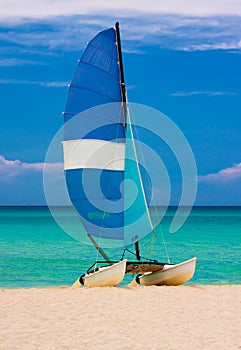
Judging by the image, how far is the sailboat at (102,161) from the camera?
18234 millimetres

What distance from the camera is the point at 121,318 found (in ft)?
42.9

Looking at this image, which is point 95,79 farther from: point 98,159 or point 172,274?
point 172,274

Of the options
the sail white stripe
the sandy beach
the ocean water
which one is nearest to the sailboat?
the sail white stripe

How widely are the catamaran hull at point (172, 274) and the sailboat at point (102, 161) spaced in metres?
0.03

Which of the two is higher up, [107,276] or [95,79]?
[95,79]

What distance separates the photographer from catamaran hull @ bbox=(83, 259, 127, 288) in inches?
687

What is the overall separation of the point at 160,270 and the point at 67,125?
475cm

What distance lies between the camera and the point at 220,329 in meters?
12.1

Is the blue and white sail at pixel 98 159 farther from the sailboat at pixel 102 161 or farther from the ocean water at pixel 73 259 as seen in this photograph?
the ocean water at pixel 73 259

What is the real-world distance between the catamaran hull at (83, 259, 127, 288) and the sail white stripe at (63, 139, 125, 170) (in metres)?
2.80

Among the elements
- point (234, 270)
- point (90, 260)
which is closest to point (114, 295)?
point (234, 270)

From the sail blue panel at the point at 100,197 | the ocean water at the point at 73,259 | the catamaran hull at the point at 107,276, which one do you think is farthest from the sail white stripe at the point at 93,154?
the ocean water at the point at 73,259

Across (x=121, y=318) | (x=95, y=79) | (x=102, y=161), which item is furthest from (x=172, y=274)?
(x=95, y=79)

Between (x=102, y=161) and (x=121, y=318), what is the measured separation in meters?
6.23
